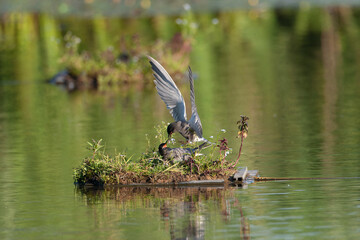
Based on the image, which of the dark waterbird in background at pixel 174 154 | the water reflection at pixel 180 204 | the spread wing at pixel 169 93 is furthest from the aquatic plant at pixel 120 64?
the water reflection at pixel 180 204

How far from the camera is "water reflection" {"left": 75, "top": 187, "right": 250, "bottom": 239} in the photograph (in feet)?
37.1

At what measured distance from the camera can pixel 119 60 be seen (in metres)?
32.4

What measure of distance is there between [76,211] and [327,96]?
15.0 m

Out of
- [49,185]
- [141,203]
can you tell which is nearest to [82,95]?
[49,185]

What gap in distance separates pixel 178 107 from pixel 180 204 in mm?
2279

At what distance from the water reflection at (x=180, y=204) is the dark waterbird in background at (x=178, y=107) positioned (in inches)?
38.0

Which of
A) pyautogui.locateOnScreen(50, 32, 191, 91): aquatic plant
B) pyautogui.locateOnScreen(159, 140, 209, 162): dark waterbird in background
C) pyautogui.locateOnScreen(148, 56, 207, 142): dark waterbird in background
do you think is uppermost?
pyautogui.locateOnScreen(50, 32, 191, 91): aquatic plant

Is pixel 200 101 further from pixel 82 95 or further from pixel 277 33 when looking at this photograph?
pixel 277 33

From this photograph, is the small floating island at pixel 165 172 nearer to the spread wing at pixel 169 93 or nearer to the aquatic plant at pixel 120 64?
the spread wing at pixel 169 93

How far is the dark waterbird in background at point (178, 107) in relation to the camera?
14.3 metres

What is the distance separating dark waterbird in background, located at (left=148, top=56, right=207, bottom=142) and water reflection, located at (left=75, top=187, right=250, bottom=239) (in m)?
0.97

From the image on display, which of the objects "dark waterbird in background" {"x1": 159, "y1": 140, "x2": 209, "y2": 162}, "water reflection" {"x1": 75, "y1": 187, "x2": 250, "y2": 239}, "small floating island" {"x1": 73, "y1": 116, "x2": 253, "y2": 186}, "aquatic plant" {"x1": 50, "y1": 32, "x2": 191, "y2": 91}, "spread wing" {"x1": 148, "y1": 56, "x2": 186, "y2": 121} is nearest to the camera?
"water reflection" {"x1": 75, "y1": 187, "x2": 250, "y2": 239}

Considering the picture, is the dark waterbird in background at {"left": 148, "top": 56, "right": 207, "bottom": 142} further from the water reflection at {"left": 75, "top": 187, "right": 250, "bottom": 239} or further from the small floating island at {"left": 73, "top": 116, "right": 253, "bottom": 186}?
the water reflection at {"left": 75, "top": 187, "right": 250, "bottom": 239}

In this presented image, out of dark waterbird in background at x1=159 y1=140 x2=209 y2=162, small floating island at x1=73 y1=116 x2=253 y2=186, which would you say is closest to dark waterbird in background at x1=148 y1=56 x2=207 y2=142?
dark waterbird in background at x1=159 y1=140 x2=209 y2=162
